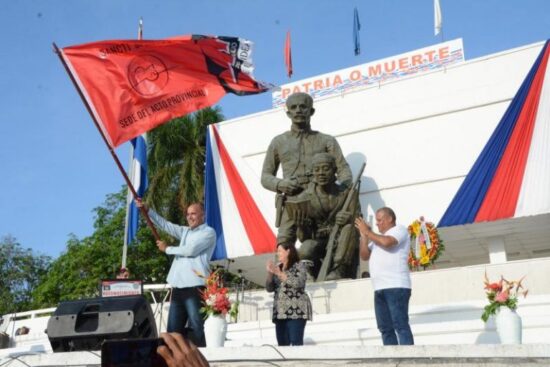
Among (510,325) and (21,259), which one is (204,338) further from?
(21,259)

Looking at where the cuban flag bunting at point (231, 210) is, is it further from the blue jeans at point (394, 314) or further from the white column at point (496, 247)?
the blue jeans at point (394, 314)

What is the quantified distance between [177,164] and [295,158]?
1346 centimetres

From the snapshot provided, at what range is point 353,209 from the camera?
9.45 meters

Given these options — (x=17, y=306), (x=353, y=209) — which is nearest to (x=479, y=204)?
(x=353, y=209)

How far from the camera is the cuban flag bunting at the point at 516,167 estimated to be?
12.5 metres

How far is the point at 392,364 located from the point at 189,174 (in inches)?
752

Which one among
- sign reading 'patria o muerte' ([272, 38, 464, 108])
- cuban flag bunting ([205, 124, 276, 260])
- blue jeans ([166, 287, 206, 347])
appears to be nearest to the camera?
blue jeans ([166, 287, 206, 347])

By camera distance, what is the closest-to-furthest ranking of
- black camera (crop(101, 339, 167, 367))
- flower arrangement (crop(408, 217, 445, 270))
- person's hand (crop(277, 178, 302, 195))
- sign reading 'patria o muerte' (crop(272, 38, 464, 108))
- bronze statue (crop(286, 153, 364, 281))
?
black camera (crop(101, 339, 167, 367)) < bronze statue (crop(286, 153, 364, 281)) < person's hand (crop(277, 178, 302, 195)) < flower arrangement (crop(408, 217, 445, 270)) < sign reading 'patria o muerte' (crop(272, 38, 464, 108))

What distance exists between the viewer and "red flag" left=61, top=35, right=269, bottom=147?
8.53m

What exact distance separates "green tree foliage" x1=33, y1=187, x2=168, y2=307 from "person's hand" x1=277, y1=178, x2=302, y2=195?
12670 millimetres

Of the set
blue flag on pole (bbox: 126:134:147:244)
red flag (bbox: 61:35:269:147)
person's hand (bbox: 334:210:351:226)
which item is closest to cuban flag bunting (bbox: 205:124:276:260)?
blue flag on pole (bbox: 126:134:147:244)

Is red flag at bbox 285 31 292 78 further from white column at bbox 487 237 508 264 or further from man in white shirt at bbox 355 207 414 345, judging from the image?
man in white shirt at bbox 355 207 414 345

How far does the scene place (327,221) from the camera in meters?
9.56

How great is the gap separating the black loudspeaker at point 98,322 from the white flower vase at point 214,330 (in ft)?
3.36
